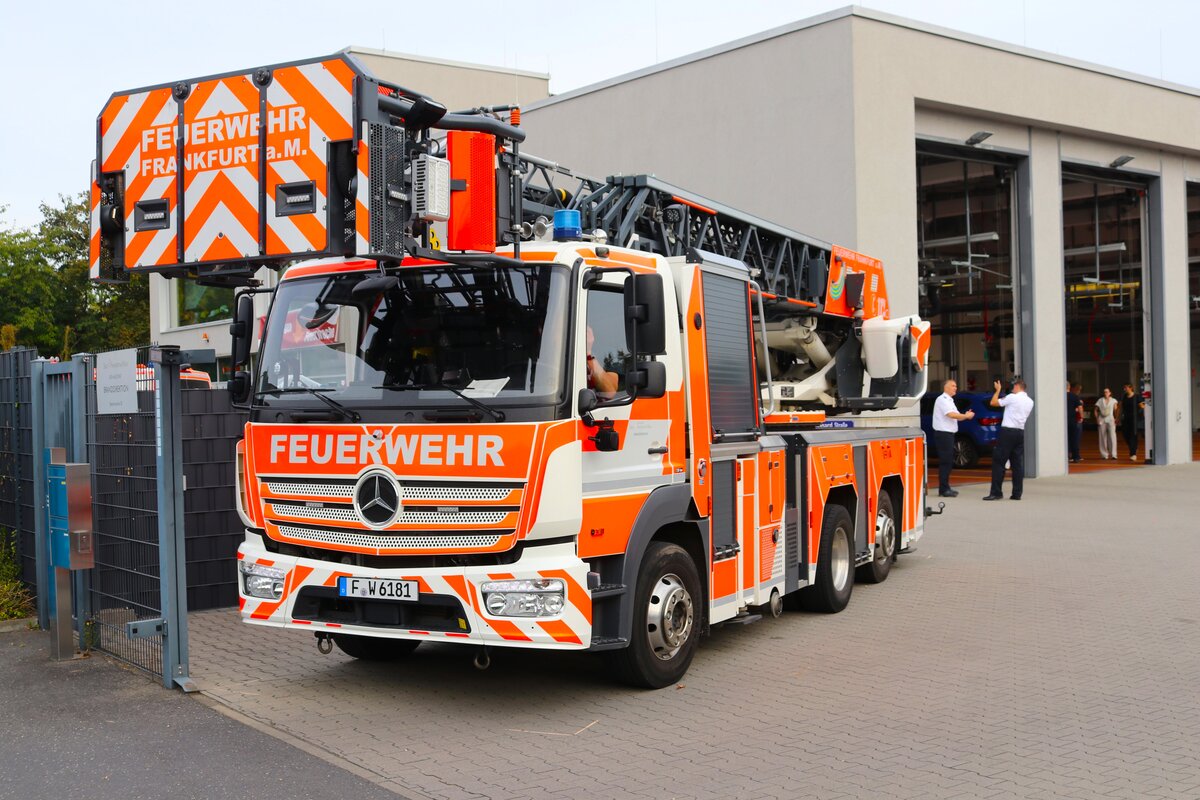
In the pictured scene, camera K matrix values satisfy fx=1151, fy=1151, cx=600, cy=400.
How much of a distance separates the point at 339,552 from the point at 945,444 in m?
14.2

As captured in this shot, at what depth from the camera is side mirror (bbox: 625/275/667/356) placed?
617cm

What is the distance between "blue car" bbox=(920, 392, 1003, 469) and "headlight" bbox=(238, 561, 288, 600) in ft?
62.4

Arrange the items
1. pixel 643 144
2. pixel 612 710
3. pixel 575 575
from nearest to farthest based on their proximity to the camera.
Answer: pixel 575 575
pixel 612 710
pixel 643 144

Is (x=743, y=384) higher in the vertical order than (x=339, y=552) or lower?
higher

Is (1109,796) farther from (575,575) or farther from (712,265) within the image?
(712,265)

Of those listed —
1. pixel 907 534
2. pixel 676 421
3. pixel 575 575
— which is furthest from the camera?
pixel 907 534

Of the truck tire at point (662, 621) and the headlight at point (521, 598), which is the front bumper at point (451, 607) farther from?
the truck tire at point (662, 621)

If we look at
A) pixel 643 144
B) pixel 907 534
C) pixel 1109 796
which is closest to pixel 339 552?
pixel 1109 796

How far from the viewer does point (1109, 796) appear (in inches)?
193

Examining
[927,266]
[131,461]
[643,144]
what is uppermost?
[643,144]

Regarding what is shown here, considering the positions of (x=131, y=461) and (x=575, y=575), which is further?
(x=131, y=461)

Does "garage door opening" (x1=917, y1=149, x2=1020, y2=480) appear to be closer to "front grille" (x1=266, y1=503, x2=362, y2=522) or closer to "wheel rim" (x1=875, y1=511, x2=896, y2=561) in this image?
"wheel rim" (x1=875, y1=511, x2=896, y2=561)

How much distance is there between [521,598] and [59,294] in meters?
50.5

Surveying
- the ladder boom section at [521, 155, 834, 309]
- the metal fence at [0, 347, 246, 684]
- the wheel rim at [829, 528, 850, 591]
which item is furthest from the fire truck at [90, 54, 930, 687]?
the wheel rim at [829, 528, 850, 591]
